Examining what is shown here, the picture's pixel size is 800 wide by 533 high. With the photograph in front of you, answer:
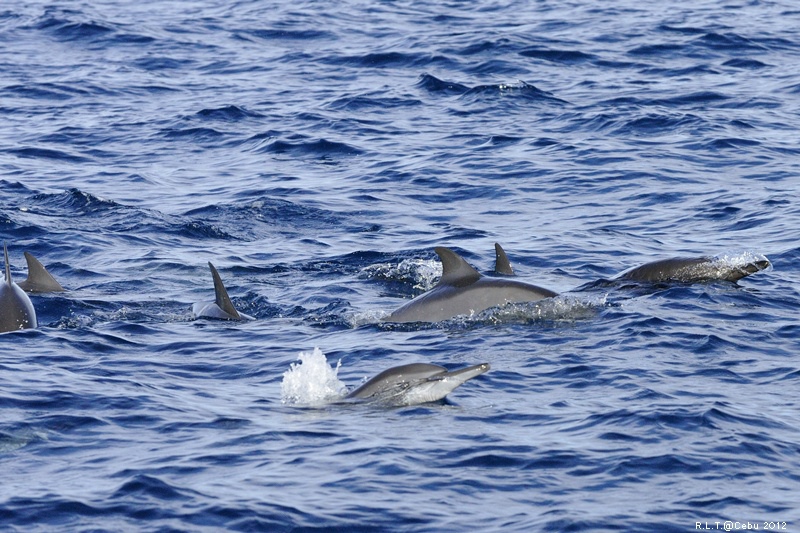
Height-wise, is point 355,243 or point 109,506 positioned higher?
point 109,506

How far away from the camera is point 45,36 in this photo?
125 ft

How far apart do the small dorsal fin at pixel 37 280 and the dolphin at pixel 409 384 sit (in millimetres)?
6658

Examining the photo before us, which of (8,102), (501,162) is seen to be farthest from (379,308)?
(8,102)

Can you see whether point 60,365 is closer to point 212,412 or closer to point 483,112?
point 212,412

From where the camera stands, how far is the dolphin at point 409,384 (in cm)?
1181

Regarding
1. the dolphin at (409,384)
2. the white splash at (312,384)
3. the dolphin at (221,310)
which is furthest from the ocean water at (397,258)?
the dolphin at (221,310)

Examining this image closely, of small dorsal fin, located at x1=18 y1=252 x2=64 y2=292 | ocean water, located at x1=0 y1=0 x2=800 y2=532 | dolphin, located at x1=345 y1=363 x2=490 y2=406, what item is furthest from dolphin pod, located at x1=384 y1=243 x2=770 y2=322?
small dorsal fin, located at x1=18 y1=252 x2=64 y2=292

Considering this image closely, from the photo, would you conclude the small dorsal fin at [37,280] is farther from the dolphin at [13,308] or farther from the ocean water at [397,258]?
the dolphin at [13,308]

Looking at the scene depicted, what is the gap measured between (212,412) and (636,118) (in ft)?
54.6

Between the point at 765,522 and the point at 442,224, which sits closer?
the point at 765,522

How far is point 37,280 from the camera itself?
1689cm

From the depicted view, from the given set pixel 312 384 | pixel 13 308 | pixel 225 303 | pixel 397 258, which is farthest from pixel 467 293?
pixel 13 308

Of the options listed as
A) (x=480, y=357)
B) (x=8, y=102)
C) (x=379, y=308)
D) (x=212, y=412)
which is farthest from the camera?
(x=8, y=102)

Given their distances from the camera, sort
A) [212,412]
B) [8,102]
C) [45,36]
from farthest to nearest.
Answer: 1. [45,36]
2. [8,102]
3. [212,412]
